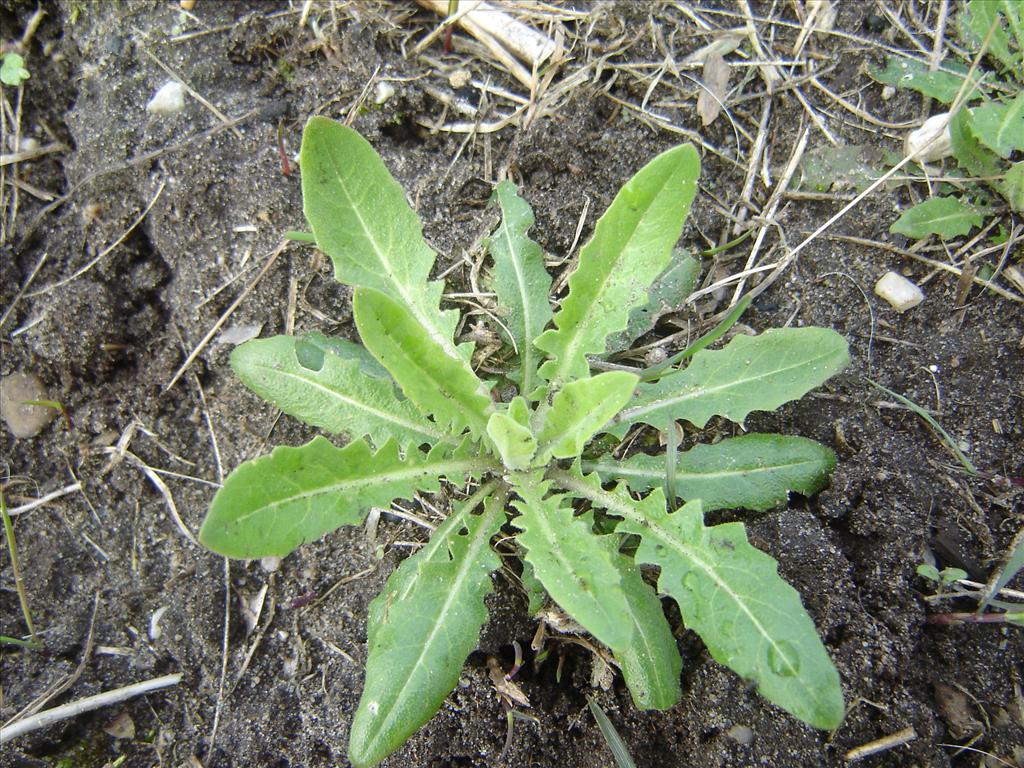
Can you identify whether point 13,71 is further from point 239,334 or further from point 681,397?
point 681,397

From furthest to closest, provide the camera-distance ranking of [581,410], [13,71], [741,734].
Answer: [13,71], [741,734], [581,410]

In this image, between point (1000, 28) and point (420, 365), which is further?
point (1000, 28)

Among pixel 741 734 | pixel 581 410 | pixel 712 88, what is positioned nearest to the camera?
pixel 581 410

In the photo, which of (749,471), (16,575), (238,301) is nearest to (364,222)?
(238,301)

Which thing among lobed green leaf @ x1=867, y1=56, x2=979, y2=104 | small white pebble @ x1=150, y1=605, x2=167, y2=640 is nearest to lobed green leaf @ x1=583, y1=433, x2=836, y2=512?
lobed green leaf @ x1=867, y1=56, x2=979, y2=104

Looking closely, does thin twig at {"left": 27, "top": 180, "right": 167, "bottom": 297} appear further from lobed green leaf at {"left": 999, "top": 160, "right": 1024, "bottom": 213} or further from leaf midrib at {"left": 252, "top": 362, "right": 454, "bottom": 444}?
lobed green leaf at {"left": 999, "top": 160, "right": 1024, "bottom": 213}

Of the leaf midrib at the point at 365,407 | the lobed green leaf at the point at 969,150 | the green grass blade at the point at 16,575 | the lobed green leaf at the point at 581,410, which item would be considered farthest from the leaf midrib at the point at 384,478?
the lobed green leaf at the point at 969,150

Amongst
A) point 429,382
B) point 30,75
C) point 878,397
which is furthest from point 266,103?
point 878,397
